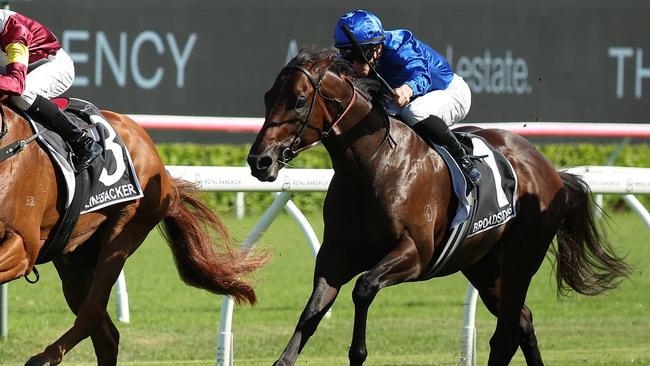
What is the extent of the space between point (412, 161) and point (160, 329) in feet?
7.54

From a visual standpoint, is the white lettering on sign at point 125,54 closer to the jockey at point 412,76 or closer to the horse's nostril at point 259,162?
the jockey at point 412,76

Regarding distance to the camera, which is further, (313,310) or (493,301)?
(493,301)

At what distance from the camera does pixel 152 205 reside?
5059 millimetres

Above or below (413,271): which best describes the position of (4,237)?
above

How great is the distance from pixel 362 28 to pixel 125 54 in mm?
5931

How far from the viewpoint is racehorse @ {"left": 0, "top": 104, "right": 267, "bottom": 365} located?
4.38 meters

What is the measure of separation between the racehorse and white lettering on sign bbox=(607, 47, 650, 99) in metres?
6.99

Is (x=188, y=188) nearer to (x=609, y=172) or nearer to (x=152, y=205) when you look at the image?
(x=152, y=205)

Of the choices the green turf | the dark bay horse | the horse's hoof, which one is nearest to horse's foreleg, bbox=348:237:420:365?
the dark bay horse

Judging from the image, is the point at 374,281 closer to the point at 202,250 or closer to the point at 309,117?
the point at 309,117

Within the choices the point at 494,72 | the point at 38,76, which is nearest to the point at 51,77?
the point at 38,76

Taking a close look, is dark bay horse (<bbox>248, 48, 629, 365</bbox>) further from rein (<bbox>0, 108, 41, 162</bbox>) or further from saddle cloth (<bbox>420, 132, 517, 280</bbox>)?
rein (<bbox>0, 108, 41, 162</bbox>)

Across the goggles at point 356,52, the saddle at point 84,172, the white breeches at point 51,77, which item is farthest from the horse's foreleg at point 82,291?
the goggles at point 356,52

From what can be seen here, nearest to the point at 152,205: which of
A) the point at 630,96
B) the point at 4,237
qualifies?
the point at 4,237
